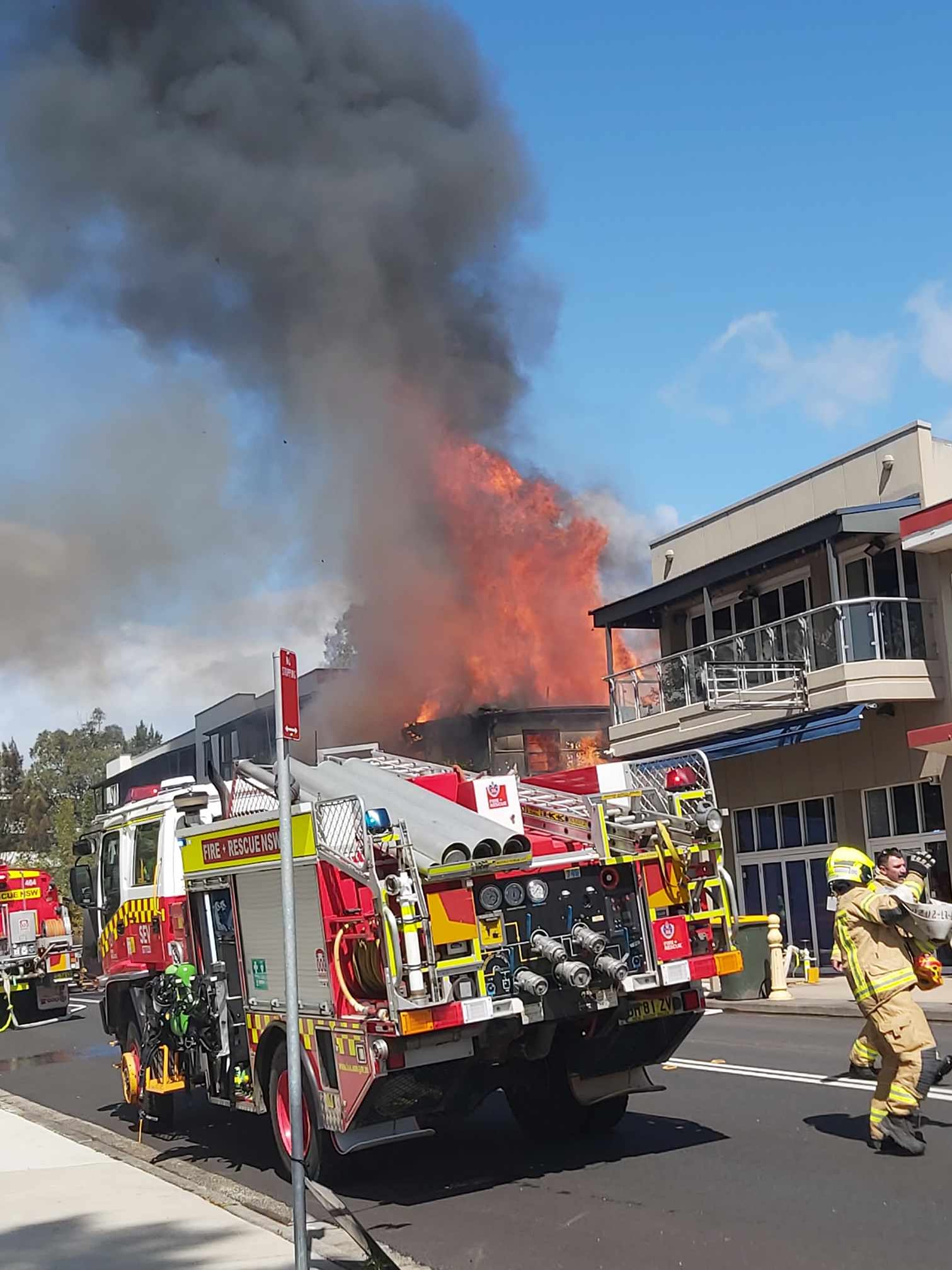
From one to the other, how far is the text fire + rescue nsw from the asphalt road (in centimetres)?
193

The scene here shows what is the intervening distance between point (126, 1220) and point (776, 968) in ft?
41.7

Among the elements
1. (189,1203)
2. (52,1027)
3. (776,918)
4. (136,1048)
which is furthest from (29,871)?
(189,1203)

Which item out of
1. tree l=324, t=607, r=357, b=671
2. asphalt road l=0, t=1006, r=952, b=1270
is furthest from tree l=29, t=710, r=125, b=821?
asphalt road l=0, t=1006, r=952, b=1270

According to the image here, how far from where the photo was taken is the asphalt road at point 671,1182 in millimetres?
6148

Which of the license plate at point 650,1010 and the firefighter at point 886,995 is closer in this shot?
the firefighter at point 886,995

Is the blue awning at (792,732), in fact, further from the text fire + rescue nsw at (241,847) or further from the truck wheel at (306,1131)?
the truck wheel at (306,1131)

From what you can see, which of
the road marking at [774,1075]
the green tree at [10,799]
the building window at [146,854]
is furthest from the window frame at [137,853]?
the green tree at [10,799]

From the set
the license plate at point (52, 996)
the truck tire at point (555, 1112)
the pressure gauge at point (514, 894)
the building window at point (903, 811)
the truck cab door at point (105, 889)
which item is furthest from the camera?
the license plate at point (52, 996)

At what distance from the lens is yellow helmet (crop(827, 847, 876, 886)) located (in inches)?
318

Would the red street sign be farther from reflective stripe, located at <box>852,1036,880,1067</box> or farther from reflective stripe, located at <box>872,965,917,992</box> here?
reflective stripe, located at <box>852,1036,880,1067</box>

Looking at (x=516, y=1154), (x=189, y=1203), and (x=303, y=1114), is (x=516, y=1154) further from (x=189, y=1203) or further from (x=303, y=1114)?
(x=189, y=1203)

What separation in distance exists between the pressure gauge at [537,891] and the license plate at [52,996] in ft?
58.1

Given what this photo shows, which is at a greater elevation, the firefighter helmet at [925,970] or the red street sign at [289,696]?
the red street sign at [289,696]

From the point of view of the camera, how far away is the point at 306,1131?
301 inches
